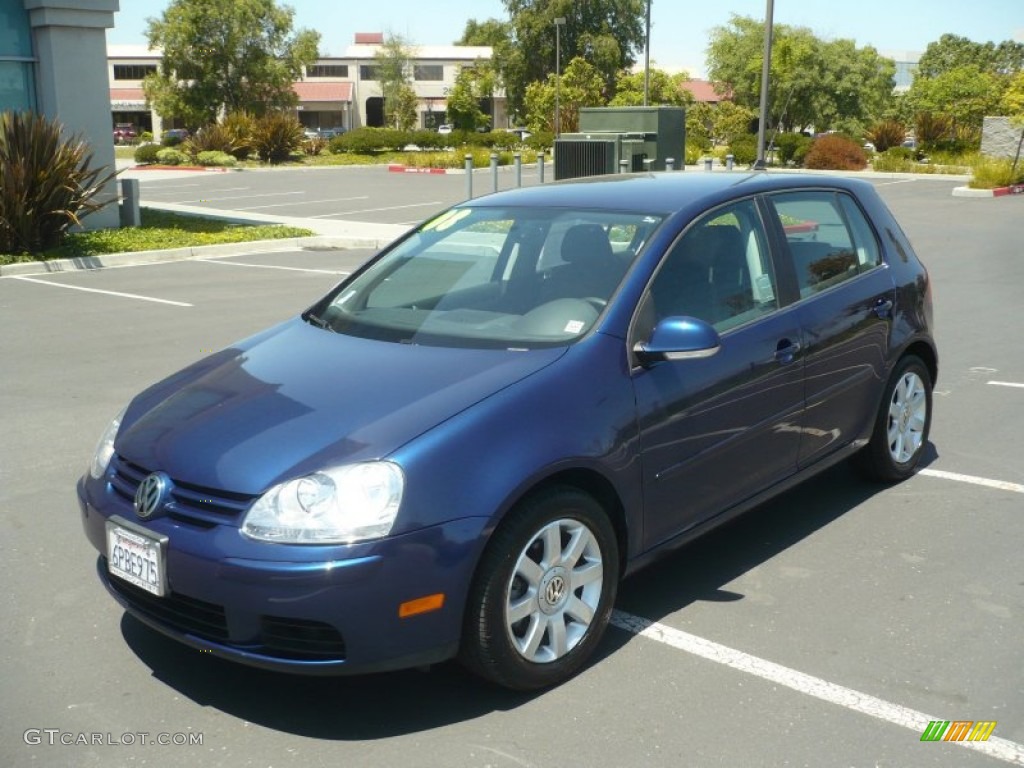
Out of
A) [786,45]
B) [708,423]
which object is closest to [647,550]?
[708,423]

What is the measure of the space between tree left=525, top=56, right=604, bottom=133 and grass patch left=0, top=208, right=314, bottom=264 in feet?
107

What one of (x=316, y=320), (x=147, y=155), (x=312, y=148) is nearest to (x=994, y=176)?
(x=316, y=320)

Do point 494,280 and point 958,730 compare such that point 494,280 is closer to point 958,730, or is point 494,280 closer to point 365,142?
point 958,730

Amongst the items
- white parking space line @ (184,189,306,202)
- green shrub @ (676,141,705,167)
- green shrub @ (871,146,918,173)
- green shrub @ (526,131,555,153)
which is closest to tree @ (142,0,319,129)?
green shrub @ (526,131,555,153)

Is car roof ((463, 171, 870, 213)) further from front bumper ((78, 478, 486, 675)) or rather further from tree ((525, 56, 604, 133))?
tree ((525, 56, 604, 133))

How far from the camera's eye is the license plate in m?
3.52

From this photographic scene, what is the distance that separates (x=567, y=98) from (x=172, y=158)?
24.5 m

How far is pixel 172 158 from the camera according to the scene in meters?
43.3

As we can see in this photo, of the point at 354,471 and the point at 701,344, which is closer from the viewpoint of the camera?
the point at 354,471

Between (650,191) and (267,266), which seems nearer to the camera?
(650,191)

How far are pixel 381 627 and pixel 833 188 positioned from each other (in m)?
3.52

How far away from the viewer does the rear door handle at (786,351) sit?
15.5ft

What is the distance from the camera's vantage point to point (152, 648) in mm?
4137

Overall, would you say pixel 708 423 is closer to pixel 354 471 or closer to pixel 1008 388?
pixel 354 471
